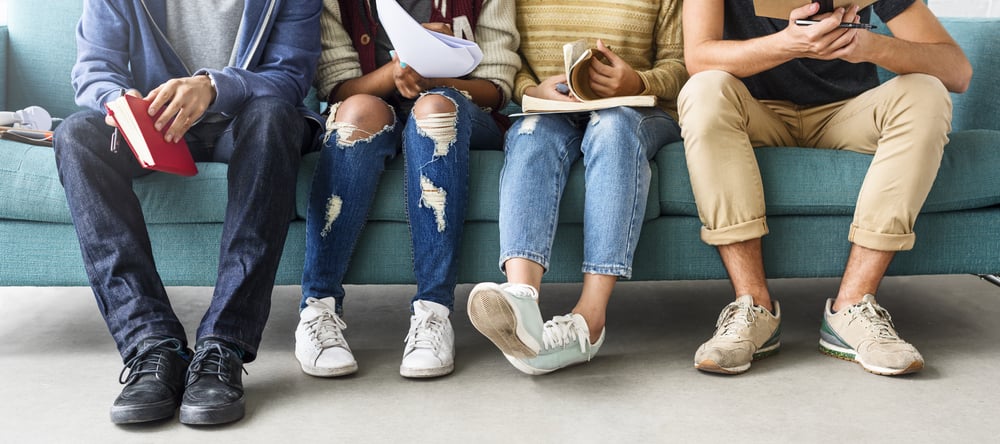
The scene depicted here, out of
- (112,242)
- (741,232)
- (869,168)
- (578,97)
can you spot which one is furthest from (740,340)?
(112,242)

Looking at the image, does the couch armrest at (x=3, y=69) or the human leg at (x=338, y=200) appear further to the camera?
the couch armrest at (x=3, y=69)

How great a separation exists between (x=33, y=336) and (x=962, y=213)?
6.61 feet

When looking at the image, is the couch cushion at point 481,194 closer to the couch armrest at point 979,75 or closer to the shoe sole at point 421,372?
the shoe sole at point 421,372

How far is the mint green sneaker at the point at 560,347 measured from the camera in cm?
158

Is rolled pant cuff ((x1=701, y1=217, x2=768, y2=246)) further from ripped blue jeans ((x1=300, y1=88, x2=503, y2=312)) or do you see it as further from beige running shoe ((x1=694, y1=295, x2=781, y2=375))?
ripped blue jeans ((x1=300, y1=88, x2=503, y2=312))

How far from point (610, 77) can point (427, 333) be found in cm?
64

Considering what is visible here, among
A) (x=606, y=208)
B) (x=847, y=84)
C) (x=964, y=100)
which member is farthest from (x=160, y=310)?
(x=964, y=100)

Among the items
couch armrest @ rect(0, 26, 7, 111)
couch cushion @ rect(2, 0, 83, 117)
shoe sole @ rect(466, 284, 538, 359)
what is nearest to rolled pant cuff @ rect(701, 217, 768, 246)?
shoe sole @ rect(466, 284, 538, 359)

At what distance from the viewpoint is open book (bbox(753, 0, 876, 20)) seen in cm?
163

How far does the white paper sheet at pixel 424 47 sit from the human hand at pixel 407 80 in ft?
0.26

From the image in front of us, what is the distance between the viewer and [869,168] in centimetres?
175

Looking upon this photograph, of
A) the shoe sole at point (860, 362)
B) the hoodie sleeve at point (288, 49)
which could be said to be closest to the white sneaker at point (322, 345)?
the hoodie sleeve at point (288, 49)

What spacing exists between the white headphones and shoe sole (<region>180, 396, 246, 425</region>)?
917mm

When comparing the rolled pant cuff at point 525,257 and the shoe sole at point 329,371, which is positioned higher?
the rolled pant cuff at point 525,257
